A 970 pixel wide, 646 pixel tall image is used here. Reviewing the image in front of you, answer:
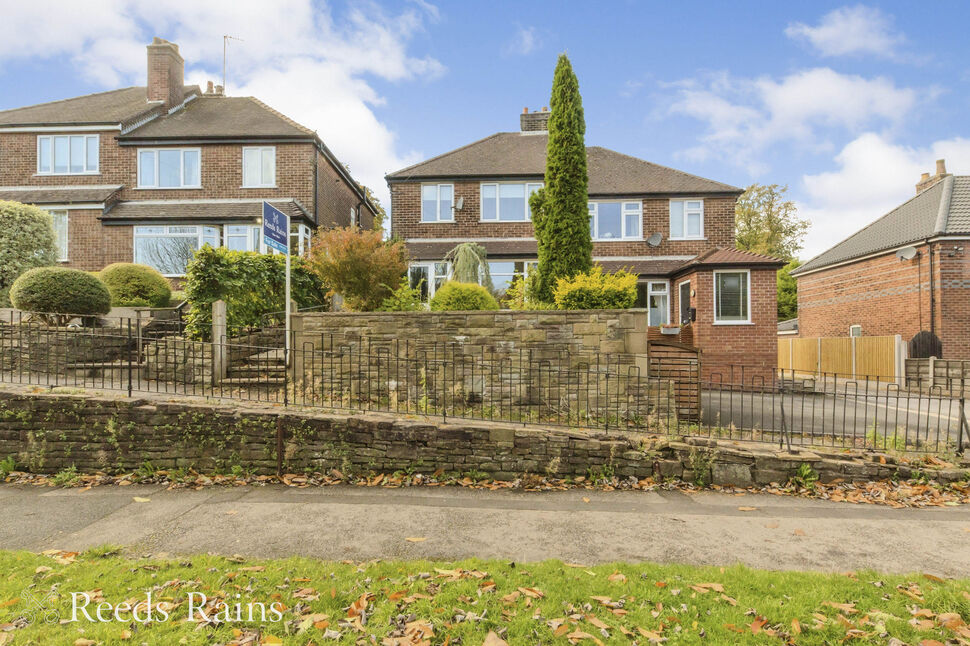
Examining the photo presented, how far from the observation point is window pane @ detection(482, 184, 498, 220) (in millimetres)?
19703

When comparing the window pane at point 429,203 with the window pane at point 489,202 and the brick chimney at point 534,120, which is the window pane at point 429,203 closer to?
the window pane at point 489,202

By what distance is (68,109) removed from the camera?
21062 millimetres

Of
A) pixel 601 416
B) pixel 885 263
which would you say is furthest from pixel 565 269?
pixel 885 263

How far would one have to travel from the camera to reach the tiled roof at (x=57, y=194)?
60.0ft

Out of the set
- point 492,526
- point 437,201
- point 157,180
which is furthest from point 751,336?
point 157,180

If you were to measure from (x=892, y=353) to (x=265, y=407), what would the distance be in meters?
20.1

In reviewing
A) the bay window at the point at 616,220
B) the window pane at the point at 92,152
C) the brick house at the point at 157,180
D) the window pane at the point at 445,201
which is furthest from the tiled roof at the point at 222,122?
the bay window at the point at 616,220

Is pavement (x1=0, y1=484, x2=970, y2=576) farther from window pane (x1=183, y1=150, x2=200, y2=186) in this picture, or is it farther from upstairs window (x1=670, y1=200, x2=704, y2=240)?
window pane (x1=183, y1=150, x2=200, y2=186)

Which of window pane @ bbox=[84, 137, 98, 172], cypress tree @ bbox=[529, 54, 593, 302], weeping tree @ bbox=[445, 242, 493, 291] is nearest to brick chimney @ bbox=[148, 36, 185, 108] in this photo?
window pane @ bbox=[84, 137, 98, 172]

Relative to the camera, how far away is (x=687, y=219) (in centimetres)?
1941

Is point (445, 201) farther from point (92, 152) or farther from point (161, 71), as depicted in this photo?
point (92, 152)

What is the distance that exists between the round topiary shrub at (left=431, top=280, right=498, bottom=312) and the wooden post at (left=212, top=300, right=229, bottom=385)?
13.9ft

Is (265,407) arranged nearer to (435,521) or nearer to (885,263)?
(435,521)

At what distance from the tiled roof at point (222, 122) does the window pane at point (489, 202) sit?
721 centimetres
